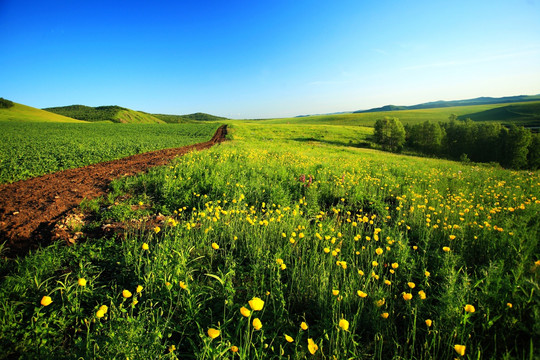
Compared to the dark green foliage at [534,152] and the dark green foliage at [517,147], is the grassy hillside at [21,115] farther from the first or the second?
the dark green foliage at [534,152]

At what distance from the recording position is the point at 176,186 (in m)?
6.28

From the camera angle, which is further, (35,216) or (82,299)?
(35,216)

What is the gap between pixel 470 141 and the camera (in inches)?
1385

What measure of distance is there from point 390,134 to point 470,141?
11779 millimetres

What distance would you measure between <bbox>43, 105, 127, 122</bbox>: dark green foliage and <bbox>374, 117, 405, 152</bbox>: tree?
317ft

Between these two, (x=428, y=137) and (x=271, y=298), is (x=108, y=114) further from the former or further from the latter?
(x=271, y=298)

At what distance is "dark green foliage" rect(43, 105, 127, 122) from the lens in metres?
92.0

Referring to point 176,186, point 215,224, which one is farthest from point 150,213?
point 215,224

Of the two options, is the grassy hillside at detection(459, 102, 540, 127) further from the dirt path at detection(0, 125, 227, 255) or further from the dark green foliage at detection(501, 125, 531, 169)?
the dirt path at detection(0, 125, 227, 255)

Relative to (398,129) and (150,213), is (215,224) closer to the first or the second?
(150,213)

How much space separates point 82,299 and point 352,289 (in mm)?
2980

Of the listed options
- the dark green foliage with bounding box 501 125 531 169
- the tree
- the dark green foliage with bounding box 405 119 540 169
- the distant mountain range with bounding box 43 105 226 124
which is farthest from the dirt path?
the distant mountain range with bounding box 43 105 226 124

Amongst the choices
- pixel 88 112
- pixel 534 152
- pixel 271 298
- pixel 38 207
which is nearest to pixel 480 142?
pixel 534 152

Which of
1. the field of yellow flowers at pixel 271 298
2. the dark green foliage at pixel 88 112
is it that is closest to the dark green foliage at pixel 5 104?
the dark green foliage at pixel 88 112
